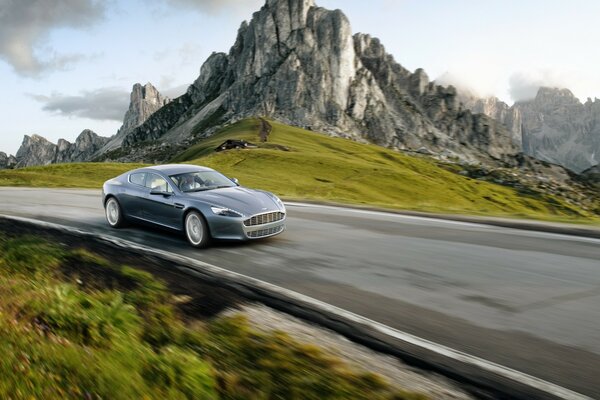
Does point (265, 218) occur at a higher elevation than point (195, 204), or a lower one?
A: lower

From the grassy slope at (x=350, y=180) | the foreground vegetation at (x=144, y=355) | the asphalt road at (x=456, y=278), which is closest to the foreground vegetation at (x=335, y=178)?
the grassy slope at (x=350, y=180)

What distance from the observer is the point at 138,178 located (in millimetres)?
10180

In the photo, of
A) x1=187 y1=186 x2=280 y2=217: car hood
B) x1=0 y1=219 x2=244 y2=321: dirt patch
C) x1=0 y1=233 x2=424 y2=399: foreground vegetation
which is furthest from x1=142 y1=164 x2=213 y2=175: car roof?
x1=0 y1=233 x2=424 y2=399: foreground vegetation

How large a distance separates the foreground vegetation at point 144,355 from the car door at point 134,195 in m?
4.17

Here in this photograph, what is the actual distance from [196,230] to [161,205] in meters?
1.18

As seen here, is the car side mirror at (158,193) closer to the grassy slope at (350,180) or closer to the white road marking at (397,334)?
the white road marking at (397,334)

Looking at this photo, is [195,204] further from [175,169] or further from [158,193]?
[175,169]

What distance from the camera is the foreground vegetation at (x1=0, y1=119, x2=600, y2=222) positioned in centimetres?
2950

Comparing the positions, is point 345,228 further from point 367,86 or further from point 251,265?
point 367,86

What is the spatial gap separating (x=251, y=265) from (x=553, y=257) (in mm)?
4719

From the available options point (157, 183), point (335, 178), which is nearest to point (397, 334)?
point (157, 183)

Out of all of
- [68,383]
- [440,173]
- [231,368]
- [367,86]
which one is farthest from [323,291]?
[367,86]

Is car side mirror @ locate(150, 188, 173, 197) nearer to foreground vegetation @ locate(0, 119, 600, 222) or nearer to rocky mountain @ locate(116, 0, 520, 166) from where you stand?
foreground vegetation @ locate(0, 119, 600, 222)

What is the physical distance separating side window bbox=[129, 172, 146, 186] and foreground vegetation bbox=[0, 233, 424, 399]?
446cm
